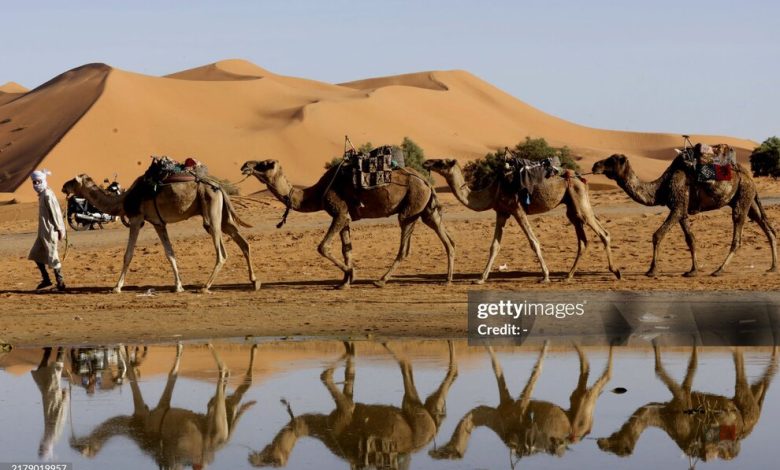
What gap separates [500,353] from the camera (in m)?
13.2

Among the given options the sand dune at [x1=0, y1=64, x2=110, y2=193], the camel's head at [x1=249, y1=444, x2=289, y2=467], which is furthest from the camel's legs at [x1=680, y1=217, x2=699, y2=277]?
the sand dune at [x1=0, y1=64, x2=110, y2=193]

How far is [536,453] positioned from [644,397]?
2.16 metres

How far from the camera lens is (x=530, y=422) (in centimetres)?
988

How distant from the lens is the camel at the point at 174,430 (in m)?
8.98

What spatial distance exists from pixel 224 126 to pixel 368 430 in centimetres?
6566

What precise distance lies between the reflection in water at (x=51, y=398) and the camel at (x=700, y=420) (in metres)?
3.63

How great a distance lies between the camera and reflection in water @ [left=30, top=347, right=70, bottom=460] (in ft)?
30.9

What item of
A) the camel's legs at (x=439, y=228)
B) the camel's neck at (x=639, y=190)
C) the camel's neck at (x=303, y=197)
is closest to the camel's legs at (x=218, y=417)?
the camel's neck at (x=303, y=197)

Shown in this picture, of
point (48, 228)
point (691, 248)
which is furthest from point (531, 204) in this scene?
point (48, 228)

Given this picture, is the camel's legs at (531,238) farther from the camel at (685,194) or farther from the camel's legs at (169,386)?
the camel's legs at (169,386)

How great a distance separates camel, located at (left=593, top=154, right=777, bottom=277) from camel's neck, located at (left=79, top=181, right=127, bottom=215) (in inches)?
254

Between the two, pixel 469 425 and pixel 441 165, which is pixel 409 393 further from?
pixel 441 165

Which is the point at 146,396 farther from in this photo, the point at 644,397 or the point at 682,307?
the point at 682,307

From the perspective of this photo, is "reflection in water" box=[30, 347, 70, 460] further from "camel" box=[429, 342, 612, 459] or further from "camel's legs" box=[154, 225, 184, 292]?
"camel's legs" box=[154, 225, 184, 292]
